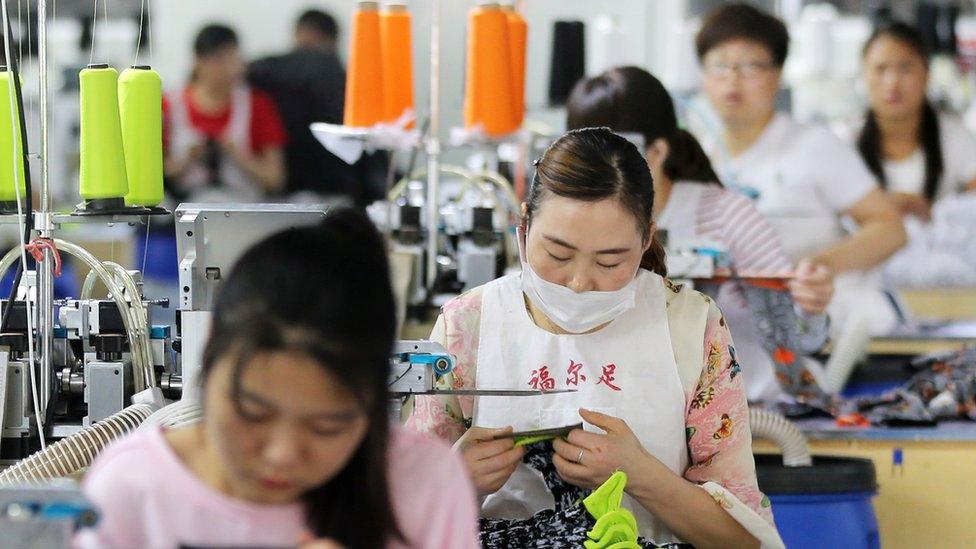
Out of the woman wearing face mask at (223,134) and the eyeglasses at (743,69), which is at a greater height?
the eyeglasses at (743,69)

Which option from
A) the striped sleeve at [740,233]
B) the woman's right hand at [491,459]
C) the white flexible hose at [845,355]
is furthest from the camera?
the white flexible hose at [845,355]

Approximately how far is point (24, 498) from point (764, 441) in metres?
2.18

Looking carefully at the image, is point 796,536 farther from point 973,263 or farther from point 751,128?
point 973,263

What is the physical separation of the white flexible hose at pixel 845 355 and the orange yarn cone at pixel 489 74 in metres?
1.11

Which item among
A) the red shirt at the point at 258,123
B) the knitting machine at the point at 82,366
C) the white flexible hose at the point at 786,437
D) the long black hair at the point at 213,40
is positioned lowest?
the white flexible hose at the point at 786,437

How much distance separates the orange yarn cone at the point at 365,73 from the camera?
3.95m

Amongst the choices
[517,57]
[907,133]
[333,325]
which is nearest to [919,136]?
[907,133]

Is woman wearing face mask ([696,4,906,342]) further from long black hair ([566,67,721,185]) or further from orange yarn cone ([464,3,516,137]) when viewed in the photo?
long black hair ([566,67,721,185])

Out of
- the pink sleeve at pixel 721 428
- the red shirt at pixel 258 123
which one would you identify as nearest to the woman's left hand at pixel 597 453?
the pink sleeve at pixel 721 428

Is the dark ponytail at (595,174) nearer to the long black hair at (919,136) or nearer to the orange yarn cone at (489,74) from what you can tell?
the orange yarn cone at (489,74)

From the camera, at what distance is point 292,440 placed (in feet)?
4.09

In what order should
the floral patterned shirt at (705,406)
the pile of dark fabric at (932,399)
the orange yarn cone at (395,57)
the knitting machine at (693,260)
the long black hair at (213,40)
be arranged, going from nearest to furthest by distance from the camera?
1. the floral patterned shirt at (705,406)
2. the knitting machine at (693,260)
3. the pile of dark fabric at (932,399)
4. the orange yarn cone at (395,57)
5. the long black hair at (213,40)

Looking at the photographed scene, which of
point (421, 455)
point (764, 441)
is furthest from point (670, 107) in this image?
point (421, 455)

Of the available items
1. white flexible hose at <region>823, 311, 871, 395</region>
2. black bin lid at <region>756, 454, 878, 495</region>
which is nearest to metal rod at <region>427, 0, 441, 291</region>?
white flexible hose at <region>823, 311, 871, 395</region>
